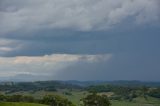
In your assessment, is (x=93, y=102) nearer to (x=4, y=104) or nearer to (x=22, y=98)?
(x=22, y=98)

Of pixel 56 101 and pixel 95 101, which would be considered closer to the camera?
pixel 56 101

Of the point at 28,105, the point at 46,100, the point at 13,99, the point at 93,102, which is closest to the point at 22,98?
the point at 13,99

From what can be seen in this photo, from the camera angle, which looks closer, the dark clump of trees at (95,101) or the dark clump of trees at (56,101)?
the dark clump of trees at (56,101)

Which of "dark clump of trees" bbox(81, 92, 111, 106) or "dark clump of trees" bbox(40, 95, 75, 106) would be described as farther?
"dark clump of trees" bbox(81, 92, 111, 106)

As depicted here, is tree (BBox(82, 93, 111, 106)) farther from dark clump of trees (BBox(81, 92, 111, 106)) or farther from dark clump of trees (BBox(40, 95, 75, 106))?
dark clump of trees (BBox(40, 95, 75, 106))

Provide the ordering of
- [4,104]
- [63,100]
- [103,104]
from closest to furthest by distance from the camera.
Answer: [4,104], [63,100], [103,104]

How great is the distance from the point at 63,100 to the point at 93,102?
17538 millimetres

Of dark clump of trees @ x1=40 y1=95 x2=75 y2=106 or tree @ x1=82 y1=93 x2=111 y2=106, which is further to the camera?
tree @ x1=82 y1=93 x2=111 y2=106

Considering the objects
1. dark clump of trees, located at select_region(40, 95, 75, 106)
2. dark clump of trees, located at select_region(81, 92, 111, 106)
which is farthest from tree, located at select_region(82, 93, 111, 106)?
dark clump of trees, located at select_region(40, 95, 75, 106)

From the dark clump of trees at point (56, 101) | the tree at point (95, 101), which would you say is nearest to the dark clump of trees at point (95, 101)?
the tree at point (95, 101)

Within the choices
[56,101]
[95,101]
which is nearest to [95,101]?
[95,101]

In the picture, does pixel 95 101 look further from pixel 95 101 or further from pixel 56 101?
pixel 56 101

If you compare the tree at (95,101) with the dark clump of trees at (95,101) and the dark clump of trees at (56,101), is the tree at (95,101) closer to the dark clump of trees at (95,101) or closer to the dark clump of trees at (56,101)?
the dark clump of trees at (95,101)

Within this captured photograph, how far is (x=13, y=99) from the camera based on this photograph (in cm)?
16038
